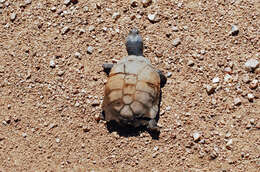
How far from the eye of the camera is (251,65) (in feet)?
12.7

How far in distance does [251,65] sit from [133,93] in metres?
1.51

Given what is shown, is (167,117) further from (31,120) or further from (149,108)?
(31,120)

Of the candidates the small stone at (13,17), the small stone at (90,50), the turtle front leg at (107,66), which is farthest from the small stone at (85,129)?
the small stone at (13,17)

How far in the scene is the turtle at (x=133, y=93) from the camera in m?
3.64

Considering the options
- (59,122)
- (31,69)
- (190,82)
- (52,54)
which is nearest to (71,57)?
(52,54)

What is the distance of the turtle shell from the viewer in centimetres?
364

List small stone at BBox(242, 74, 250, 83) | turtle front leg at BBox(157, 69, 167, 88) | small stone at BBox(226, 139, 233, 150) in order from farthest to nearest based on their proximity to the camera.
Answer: turtle front leg at BBox(157, 69, 167, 88) → small stone at BBox(242, 74, 250, 83) → small stone at BBox(226, 139, 233, 150)

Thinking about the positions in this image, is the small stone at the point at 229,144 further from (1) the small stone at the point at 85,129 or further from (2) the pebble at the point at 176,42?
(1) the small stone at the point at 85,129

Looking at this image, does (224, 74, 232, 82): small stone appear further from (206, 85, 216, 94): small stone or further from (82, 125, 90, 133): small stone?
(82, 125, 90, 133): small stone

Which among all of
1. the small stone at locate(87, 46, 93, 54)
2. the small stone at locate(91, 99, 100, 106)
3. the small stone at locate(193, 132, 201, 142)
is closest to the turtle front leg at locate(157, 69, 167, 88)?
the small stone at locate(193, 132, 201, 142)

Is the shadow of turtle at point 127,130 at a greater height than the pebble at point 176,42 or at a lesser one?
lesser

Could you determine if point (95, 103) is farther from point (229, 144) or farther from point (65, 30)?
point (229, 144)

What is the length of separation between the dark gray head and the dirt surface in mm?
146

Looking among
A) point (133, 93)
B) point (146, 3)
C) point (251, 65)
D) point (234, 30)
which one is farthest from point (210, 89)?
point (146, 3)
